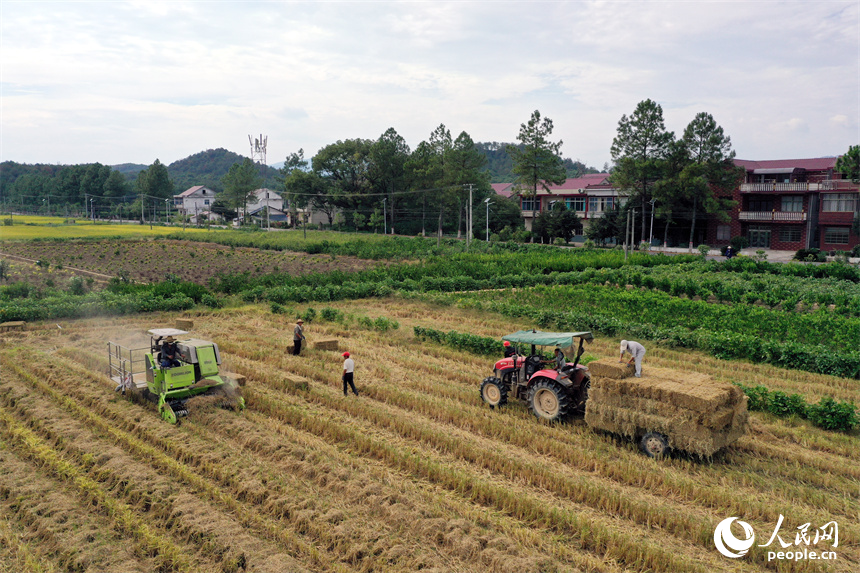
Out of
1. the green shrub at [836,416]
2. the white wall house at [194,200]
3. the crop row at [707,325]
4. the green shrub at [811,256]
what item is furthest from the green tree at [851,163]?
the white wall house at [194,200]

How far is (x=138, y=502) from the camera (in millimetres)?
9328

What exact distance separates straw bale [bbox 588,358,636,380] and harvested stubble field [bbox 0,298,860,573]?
4.38ft

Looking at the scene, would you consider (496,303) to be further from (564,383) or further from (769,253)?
(769,253)

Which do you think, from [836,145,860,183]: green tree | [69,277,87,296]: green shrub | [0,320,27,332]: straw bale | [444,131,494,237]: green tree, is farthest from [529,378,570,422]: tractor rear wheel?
[444,131,494,237]: green tree

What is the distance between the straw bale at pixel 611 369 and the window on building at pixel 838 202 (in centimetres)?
6087

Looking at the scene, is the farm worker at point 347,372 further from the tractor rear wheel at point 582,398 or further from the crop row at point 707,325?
the crop row at point 707,325

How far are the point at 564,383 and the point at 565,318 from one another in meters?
11.5

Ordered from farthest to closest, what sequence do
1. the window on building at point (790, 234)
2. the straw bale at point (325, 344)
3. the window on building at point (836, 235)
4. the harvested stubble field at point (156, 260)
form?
the window on building at point (790, 234)
the window on building at point (836, 235)
the harvested stubble field at point (156, 260)
the straw bale at point (325, 344)

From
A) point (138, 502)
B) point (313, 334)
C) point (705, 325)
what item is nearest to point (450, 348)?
point (313, 334)

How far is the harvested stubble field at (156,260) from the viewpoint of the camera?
140ft

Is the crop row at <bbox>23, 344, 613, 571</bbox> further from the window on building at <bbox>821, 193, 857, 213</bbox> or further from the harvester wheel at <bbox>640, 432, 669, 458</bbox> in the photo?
the window on building at <bbox>821, 193, 857, 213</bbox>

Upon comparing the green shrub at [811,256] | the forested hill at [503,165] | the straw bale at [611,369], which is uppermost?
the forested hill at [503,165]

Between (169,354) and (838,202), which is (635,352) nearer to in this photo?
(169,354)

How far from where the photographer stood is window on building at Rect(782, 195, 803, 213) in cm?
6316
